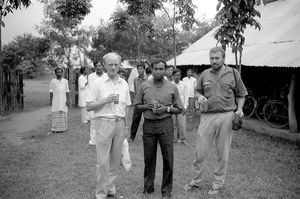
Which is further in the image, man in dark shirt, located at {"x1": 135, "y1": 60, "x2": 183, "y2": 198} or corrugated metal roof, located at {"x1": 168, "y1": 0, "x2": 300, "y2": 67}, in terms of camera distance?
corrugated metal roof, located at {"x1": 168, "y1": 0, "x2": 300, "y2": 67}

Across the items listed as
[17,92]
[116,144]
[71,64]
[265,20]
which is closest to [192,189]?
[116,144]

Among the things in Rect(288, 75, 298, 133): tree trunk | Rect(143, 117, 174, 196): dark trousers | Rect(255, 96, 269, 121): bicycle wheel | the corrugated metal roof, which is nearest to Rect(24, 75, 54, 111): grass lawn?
the corrugated metal roof

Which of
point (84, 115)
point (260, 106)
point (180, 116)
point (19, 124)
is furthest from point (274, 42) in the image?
point (19, 124)

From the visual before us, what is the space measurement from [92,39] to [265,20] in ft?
66.4

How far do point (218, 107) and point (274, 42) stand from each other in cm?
689

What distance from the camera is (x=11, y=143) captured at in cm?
841

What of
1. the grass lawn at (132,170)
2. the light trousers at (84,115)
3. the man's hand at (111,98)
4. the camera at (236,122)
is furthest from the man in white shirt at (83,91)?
the camera at (236,122)

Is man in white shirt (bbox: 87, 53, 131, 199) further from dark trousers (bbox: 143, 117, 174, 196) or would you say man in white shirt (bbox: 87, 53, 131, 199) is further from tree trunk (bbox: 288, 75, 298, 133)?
tree trunk (bbox: 288, 75, 298, 133)

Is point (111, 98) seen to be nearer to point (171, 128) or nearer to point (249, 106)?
point (171, 128)

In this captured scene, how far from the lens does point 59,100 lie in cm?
931

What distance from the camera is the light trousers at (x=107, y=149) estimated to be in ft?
14.1

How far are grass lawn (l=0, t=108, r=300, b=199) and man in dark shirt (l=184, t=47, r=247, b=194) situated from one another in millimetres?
562

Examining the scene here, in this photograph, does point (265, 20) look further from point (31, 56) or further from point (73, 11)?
point (31, 56)

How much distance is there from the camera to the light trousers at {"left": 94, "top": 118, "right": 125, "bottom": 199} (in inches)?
169
